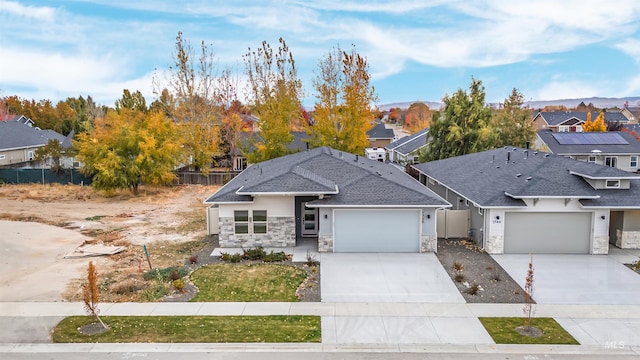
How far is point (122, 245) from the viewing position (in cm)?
2233

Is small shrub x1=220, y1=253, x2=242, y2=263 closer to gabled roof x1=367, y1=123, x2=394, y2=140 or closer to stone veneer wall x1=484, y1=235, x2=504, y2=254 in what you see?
stone veneer wall x1=484, y1=235, x2=504, y2=254

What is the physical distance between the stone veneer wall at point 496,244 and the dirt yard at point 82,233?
508 inches

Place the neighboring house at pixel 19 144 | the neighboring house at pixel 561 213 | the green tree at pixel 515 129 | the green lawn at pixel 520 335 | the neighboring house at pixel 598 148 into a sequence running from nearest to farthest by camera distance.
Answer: the green lawn at pixel 520 335 → the neighboring house at pixel 561 213 → the green tree at pixel 515 129 → the neighboring house at pixel 598 148 → the neighboring house at pixel 19 144

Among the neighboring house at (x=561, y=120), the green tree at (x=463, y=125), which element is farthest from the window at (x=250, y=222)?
the neighboring house at (x=561, y=120)

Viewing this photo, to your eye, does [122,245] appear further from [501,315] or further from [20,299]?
[501,315]

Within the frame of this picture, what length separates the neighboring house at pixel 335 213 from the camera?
20531 millimetres

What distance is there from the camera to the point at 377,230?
20625 millimetres

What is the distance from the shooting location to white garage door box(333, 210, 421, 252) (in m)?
20.6

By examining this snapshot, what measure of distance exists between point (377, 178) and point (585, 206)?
8.74 meters

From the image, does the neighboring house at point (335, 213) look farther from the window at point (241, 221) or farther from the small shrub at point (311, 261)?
the small shrub at point (311, 261)

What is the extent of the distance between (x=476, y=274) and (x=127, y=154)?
93.0ft

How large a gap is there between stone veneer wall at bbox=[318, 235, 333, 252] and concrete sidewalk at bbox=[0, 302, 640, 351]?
5.82 metres

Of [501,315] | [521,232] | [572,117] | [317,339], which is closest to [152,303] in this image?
[317,339]

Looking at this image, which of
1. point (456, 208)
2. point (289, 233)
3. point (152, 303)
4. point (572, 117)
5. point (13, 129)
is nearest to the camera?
point (152, 303)
